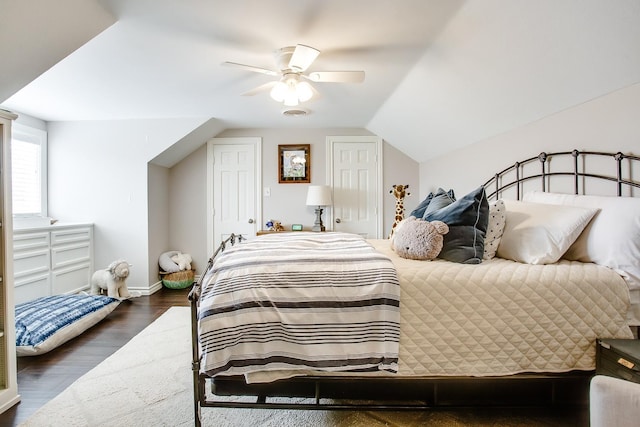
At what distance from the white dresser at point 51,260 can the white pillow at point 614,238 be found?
4629 mm

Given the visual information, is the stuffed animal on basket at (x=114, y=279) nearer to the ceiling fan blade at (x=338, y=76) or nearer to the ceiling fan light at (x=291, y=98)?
the ceiling fan light at (x=291, y=98)

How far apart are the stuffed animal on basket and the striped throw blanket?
8.79 feet

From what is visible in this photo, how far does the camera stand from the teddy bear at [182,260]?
14.0 ft

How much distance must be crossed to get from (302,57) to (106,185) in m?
3.40

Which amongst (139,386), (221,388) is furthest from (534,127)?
(139,386)

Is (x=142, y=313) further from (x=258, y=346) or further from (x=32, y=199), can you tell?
(x=258, y=346)

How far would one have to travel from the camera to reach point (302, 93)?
7.64 ft

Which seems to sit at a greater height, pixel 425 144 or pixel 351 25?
pixel 351 25

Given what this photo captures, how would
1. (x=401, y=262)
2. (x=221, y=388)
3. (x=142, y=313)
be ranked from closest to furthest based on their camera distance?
(x=221, y=388)
(x=401, y=262)
(x=142, y=313)

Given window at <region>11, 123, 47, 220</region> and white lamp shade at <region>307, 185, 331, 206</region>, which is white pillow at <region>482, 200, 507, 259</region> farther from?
window at <region>11, 123, 47, 220</region>

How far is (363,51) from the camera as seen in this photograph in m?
2.30

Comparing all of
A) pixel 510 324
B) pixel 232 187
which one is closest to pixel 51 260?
pixel 232 187

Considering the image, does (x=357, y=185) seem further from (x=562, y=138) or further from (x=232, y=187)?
(x=562, y=138)

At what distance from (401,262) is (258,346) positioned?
0.90 m
